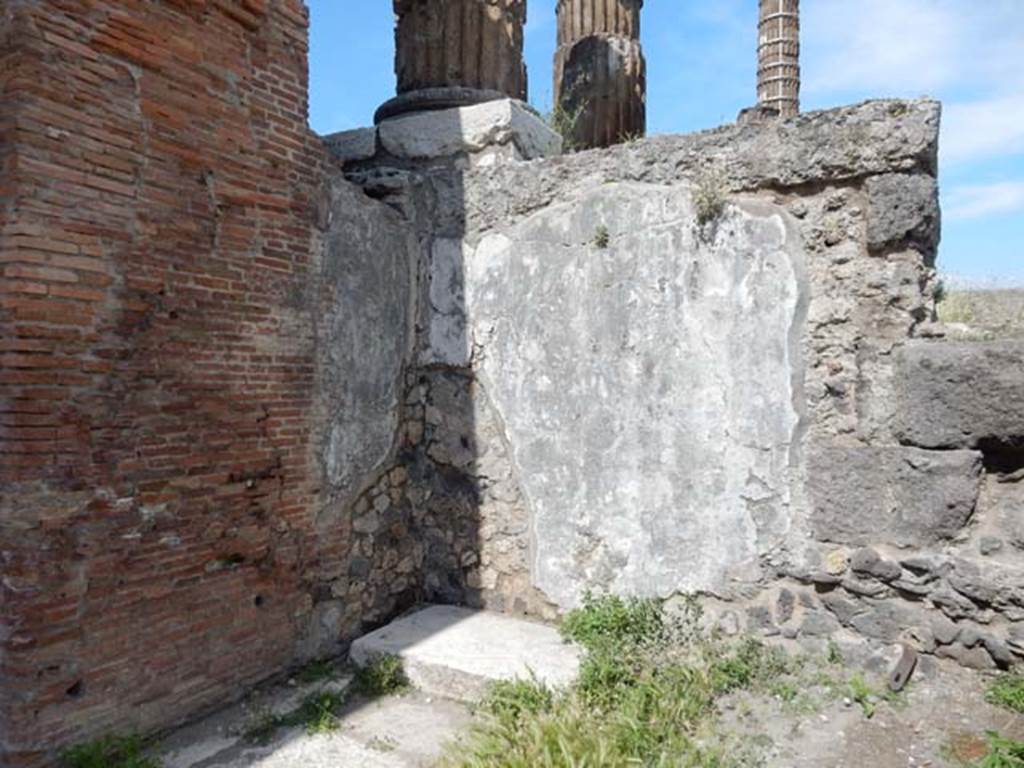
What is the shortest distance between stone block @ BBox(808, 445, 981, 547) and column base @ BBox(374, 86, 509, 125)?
10.2ft

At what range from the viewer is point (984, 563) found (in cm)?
318

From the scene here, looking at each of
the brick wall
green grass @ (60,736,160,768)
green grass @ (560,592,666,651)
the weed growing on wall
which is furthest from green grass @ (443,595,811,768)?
the weed growing on wall

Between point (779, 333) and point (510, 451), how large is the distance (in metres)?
1.58

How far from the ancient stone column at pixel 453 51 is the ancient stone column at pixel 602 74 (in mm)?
789

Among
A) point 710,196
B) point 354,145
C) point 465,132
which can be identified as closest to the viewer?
point 710,196

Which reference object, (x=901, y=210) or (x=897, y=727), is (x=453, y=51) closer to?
(x=901, y=210)

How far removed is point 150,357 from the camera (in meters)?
3.21

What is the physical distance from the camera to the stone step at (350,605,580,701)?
3.62 meters

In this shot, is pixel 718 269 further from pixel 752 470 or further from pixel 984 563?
pixel 984 563

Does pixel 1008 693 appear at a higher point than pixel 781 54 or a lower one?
lower

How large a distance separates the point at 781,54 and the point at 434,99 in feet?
30.9

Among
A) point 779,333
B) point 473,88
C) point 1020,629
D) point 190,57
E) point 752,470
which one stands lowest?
point 1020,629

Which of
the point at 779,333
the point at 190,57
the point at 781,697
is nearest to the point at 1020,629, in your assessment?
the point at 781,697

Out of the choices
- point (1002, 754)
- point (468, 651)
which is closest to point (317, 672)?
point (468, 651)
